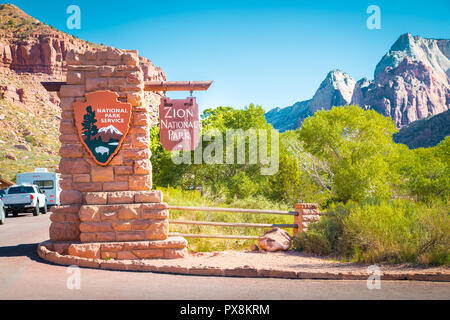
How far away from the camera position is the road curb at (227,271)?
6430 millimetres

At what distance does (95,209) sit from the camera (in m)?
8.02

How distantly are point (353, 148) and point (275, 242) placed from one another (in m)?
13.2

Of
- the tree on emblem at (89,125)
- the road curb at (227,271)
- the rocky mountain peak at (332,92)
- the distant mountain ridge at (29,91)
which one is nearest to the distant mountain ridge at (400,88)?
the rocky mountain peak at (332,92)

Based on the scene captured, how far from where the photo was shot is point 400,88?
5443 inches

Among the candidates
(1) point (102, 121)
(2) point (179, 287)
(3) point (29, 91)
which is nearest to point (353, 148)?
(1) point (102, 121)

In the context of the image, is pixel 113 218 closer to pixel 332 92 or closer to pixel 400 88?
pixel 400 88

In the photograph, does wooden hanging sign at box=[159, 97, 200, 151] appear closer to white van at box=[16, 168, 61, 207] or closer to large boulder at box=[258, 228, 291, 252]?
large boulder at box=[258, 228, 291, 252]

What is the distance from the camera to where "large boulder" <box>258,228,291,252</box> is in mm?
9258

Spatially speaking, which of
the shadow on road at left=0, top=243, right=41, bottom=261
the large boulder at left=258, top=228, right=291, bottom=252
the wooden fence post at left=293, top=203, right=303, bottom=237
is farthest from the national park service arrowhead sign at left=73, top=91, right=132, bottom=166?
the wooden fence post at left=293, top=203, right=303, bottom=237

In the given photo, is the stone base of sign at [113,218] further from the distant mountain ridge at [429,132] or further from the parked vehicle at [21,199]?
the distant mountain ridge at [429,132]

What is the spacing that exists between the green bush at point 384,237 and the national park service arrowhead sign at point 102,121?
4.84m

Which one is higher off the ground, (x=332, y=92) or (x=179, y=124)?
(x=332, y=92)
